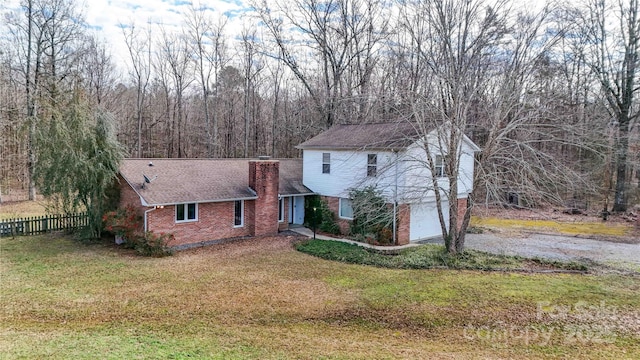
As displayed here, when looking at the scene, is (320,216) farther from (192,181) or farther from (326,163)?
(192,181)

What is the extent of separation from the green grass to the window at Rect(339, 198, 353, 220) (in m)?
3.21

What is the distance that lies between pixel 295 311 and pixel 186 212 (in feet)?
27.6

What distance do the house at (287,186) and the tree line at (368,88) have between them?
1792 mm

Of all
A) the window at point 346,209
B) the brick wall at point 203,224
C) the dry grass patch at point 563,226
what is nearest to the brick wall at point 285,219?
the brick wall at point 203,224

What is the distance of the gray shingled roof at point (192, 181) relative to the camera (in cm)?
1541

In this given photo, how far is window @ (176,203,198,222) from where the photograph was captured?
15.8 m

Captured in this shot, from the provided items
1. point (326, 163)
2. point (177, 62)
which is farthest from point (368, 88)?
point (177, 62)

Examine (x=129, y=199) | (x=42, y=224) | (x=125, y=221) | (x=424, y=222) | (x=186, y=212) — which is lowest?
(x=42, y=224)

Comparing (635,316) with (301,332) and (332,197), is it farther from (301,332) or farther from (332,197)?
(332,197)

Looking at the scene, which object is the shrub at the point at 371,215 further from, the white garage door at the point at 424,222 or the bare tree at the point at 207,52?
the bare tree at the point at 207,52

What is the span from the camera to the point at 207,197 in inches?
639

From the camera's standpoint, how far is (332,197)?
774 inches

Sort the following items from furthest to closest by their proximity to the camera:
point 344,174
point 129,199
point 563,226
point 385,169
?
1. point 563,226
2. point 344,174
3. point 129,199
4. point 385,169

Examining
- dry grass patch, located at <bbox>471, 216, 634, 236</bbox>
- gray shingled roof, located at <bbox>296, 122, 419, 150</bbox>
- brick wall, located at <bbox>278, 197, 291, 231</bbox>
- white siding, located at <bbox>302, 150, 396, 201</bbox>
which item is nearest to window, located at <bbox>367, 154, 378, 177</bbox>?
white siding, located at <bbox>302, 150, 396, 201</bbox>
